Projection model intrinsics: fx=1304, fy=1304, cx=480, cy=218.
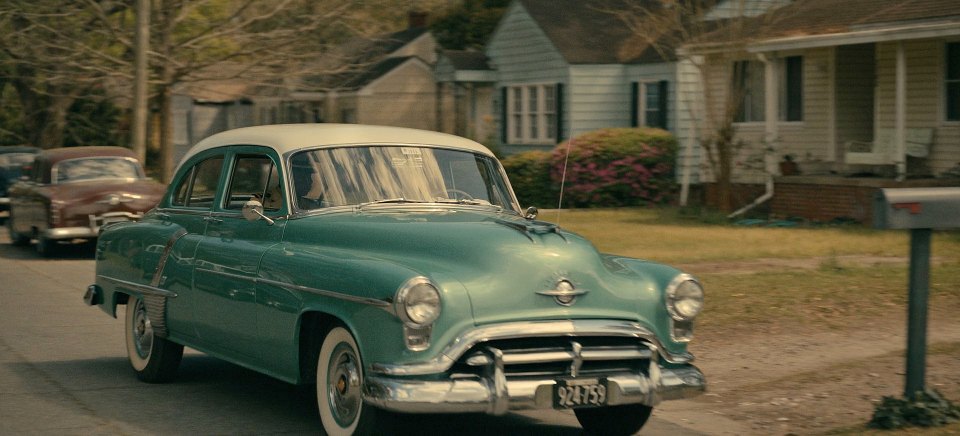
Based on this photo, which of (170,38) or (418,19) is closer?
(170,38)

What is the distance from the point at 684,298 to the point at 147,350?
407 cm

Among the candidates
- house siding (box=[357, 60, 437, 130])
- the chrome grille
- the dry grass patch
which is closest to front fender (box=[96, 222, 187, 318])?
the chrome grille

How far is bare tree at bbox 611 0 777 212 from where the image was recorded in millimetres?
24859

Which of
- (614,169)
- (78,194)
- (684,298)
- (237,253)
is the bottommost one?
(684,298)

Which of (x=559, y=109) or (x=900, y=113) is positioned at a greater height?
(x=559, y=109)

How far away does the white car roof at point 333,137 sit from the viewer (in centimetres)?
800

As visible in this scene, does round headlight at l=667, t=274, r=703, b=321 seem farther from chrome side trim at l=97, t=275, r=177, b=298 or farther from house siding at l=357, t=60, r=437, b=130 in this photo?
house siding at l=357, t=60, r=437, b=130

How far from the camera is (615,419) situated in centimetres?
750

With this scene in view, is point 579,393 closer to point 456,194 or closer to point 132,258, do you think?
point 456,194

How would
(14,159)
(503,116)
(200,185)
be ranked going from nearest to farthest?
(200,185)
(14,159)
(503,116)

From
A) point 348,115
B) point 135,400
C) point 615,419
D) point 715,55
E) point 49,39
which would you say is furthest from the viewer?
point 348,115

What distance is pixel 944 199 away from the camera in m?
6.97

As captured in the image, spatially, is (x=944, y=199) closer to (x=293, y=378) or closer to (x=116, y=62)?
(x=293, y=378)

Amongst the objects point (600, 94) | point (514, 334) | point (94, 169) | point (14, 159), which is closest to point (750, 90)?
point (600, 94)
